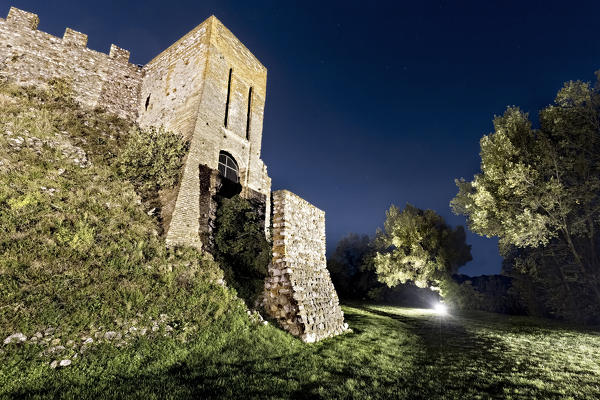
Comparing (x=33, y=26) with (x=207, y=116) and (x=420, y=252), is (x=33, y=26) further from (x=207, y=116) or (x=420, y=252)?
(x=420, y=252)

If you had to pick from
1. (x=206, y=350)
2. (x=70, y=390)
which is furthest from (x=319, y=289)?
(x=70, y=390)

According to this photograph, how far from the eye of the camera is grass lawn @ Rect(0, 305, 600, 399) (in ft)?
14.6

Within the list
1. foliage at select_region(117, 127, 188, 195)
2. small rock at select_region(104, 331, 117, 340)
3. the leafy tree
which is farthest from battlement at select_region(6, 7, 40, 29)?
the leafy tree

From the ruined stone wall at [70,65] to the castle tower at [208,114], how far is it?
4.11ft

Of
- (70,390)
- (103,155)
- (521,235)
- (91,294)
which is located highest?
(103,155)

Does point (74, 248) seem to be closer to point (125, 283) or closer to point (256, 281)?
point (125, 283)

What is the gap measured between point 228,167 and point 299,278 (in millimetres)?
8059

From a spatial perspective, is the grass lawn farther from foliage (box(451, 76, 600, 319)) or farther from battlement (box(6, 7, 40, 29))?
battlement (box(6, 7, 40, 29))

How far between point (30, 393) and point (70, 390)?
0.50 metres

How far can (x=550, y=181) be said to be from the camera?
1419 centimetres

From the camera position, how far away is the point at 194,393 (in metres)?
4.51

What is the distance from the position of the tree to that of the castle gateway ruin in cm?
1471

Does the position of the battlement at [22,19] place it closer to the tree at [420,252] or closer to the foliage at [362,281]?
the tree at [420,252]

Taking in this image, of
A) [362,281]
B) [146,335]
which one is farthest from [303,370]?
[362,281]
